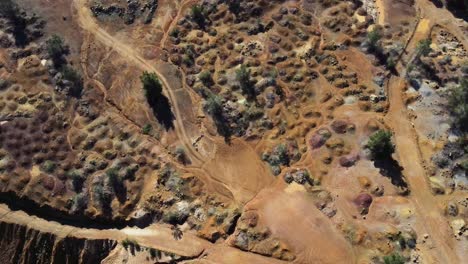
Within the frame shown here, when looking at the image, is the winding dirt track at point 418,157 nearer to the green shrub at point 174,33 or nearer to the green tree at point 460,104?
the green tree at point 460,104

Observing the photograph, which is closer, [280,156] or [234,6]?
[280,156]

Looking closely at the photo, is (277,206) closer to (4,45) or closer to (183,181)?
(183,181)

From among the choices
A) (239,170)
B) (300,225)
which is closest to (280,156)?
(239,170)

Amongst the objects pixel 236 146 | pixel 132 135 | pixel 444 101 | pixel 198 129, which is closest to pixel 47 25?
A: pixel 132 135

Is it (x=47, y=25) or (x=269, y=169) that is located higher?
(x=47, y=25)

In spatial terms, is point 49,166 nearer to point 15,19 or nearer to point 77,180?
point 77,180
